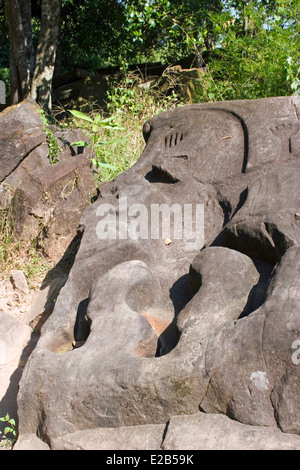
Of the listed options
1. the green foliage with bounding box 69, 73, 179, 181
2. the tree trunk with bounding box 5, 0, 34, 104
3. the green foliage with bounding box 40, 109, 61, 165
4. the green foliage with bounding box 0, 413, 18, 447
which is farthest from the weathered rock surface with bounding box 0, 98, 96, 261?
the tree trunk with bounding box 5, 0, 34, 104

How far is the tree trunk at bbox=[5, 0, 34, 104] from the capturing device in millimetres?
6469

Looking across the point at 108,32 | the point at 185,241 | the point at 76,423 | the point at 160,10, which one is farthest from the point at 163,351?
the point at 108,32

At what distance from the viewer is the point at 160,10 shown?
692 cm

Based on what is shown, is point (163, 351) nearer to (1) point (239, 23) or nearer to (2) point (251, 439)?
(2) point (251, 439)

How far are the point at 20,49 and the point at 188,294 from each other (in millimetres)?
5125

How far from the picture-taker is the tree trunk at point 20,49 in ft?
21.2

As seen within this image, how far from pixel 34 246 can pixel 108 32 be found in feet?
19.8

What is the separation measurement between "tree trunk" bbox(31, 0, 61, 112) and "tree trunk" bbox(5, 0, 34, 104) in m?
0.14

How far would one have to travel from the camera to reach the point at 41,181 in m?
4.36

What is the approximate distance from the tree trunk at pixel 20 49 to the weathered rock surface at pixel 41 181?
209 cm

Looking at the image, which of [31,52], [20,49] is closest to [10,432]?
[20,49]

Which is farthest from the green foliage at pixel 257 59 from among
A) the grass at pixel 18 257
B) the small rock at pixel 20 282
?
the small rock at pixel 20 282

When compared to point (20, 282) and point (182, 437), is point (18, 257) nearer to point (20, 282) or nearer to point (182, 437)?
point (20, 282)

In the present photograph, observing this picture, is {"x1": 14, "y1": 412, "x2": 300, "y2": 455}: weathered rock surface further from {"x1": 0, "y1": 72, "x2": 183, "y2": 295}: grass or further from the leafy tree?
the leafy tree
